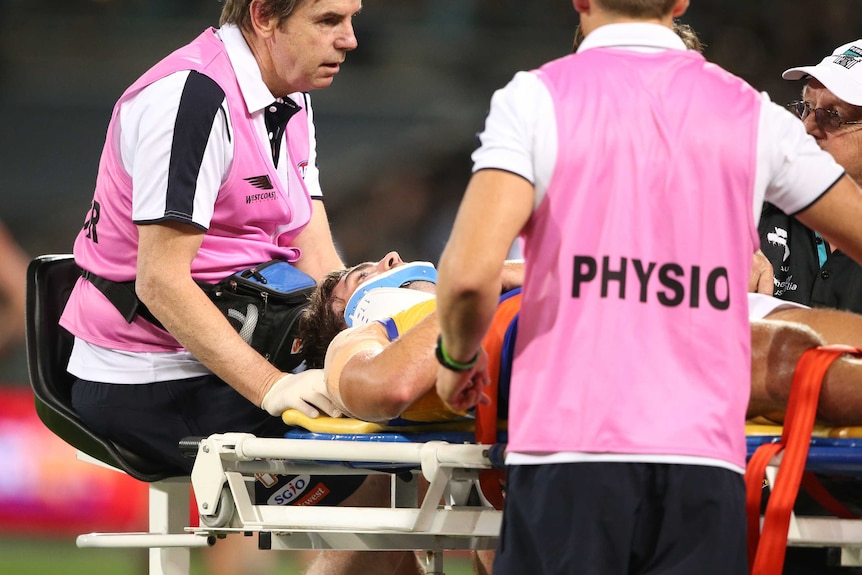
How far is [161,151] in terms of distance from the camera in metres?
2.95

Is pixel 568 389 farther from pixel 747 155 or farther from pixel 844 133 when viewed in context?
pixel 844 133

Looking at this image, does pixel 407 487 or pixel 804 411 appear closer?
pixel 804 411

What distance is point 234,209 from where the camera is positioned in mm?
3217

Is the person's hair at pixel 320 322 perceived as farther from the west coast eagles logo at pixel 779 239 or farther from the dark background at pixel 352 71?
the dark background at pixel 352 71

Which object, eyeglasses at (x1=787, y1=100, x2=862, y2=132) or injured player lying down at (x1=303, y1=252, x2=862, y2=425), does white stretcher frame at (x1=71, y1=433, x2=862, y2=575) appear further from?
eyeglasses at (x1=787, y1=100, x2=862, y2=132)

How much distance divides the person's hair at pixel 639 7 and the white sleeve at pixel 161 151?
4.68 ft

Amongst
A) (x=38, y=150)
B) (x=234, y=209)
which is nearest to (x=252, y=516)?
(x=234, y=209)

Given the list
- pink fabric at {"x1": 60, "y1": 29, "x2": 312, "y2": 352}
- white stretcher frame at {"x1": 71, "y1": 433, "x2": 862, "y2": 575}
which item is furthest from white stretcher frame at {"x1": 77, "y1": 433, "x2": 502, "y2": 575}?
pink fabric at {"x1": 60, "y1": 29, "x2": 312, "y2": 352}

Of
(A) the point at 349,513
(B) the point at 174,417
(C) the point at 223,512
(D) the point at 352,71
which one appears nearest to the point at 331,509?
(A) the point at 349,513

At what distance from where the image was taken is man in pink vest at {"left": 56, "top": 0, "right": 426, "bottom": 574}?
296 centimetres

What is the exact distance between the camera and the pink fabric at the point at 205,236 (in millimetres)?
3145

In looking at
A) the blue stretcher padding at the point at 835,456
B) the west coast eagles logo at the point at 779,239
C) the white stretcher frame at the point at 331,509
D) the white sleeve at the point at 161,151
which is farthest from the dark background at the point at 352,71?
the blue stretcher padding at the point at 835,456

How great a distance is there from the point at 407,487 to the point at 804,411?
1378mm

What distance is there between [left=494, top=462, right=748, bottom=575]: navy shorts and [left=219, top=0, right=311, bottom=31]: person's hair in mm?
1789
